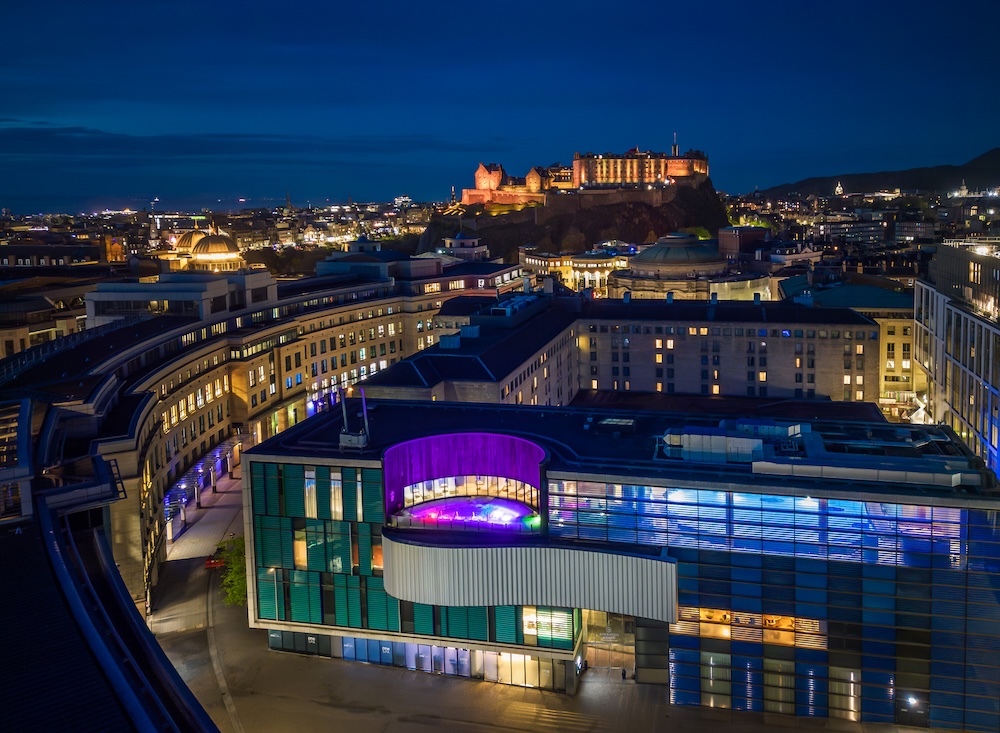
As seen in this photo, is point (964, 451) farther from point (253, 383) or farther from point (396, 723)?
point (253, 383)

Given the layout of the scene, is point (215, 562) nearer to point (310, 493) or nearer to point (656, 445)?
point (310, 493)

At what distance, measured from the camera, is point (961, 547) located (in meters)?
36.5

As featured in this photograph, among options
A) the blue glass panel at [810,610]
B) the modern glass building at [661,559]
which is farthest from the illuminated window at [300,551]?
the blue glass panel at [810,610]

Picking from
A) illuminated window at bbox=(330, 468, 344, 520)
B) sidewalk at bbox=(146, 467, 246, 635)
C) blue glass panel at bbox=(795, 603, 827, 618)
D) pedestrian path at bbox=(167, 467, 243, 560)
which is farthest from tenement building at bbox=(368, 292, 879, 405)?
blue glass panel at bbox=(795, 603, 827, 618)

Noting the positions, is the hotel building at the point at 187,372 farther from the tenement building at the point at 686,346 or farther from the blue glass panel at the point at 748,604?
the blue glass panel at the point at 748,604

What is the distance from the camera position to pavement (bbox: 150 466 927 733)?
39.2m

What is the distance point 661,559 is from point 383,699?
13.9 meters

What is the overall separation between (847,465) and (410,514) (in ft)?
64.3

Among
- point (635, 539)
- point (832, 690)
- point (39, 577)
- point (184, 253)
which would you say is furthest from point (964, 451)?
point (184, 253)

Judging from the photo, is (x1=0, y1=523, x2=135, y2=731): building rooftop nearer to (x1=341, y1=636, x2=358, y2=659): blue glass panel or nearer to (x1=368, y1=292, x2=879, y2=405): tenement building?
(x1=341, y1=636, x2=358, y2=659): blue glass panel

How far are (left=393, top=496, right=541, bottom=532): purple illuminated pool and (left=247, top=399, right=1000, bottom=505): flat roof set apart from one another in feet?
10.6

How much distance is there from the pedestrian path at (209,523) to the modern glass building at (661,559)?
13.9 m

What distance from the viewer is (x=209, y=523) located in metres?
62.1

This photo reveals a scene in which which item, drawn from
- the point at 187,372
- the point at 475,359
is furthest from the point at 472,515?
the point at 187,372
